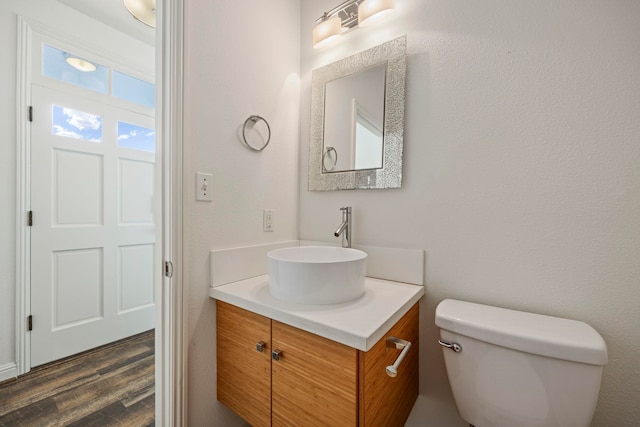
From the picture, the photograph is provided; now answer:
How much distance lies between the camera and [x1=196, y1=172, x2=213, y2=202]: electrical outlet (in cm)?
100

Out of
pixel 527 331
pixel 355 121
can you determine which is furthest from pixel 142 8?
pixel 527 331

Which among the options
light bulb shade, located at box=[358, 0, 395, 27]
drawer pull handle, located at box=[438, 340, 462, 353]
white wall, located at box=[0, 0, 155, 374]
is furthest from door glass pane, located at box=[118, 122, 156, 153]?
drawer pull handle, located at box=[438, 340, 462, 353]

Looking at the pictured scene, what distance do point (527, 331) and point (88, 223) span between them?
8.48ft

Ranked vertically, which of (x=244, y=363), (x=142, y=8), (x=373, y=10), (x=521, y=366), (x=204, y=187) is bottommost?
(x=244, y=363)

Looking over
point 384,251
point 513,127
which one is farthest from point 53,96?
point 513,127

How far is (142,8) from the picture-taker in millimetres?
1531

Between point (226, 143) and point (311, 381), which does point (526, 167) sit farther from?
point (226, 143)

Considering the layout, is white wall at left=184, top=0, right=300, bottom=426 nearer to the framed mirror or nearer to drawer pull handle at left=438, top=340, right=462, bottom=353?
the framed mirror

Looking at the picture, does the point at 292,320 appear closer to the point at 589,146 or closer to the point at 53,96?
the point at 589,146

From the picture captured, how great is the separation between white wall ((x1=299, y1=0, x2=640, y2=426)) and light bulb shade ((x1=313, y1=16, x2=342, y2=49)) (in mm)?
184

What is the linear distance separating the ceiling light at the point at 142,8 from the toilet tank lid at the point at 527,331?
216 cm

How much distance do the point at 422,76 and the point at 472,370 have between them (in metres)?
1.11

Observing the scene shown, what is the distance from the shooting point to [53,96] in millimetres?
1747

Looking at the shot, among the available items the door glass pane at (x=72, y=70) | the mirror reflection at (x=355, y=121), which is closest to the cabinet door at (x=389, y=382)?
the mirror reflection at (x=355, y=121)
